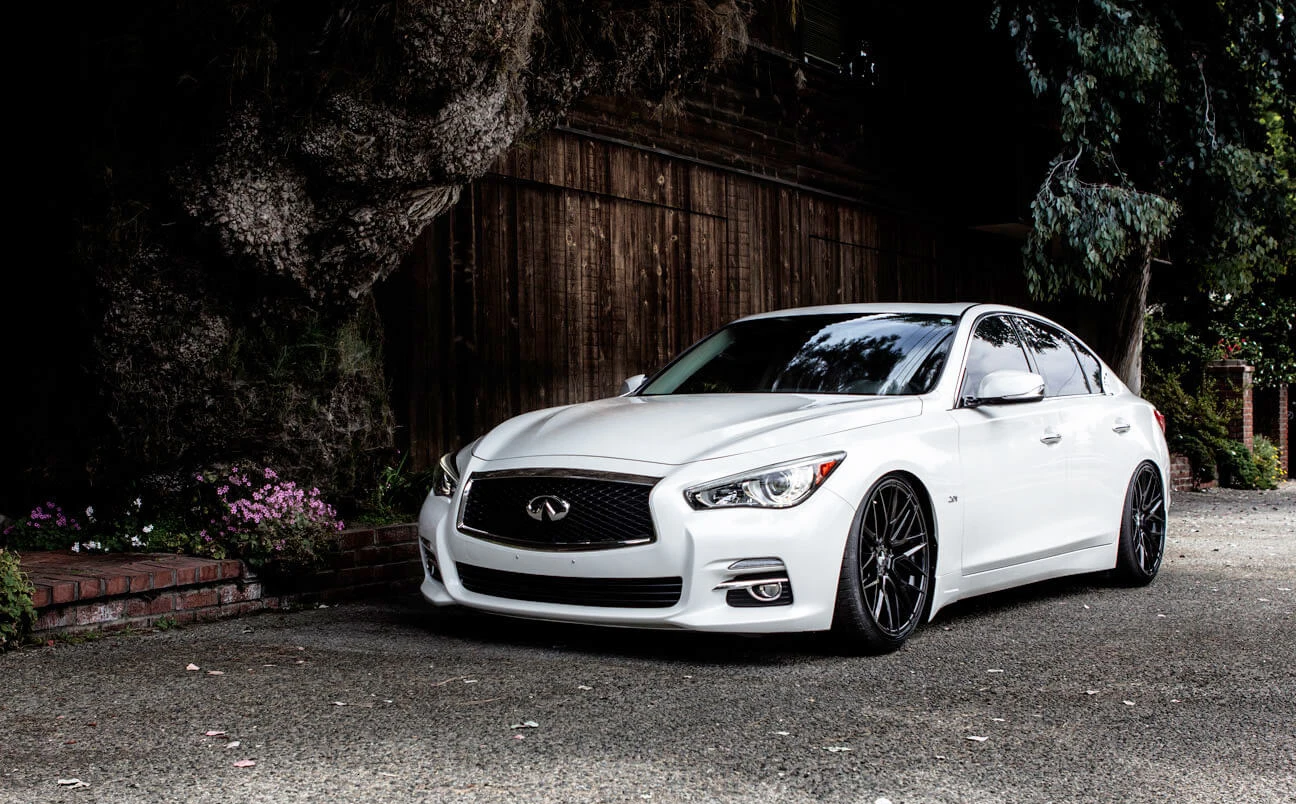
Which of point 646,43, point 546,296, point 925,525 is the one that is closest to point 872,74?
point 546,296

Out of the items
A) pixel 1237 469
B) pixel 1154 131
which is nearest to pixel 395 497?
pixel 1154 131

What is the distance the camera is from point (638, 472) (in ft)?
16.8

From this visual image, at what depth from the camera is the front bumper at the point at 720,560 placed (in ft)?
16.3

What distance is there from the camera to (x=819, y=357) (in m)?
6.38

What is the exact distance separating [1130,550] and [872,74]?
340 inches

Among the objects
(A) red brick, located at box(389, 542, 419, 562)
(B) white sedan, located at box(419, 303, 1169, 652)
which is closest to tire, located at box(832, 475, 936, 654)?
(B) white sedan, located at box(419, 303, 1169, 652)

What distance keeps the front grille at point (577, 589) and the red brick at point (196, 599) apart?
1.60 metres

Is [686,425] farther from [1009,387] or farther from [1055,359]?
[1055,359]

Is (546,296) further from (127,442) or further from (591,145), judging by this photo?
(127,442)

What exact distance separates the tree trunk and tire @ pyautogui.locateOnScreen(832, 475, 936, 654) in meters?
10.6

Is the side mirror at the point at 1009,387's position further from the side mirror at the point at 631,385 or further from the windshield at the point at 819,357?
the side mirror at the point at 631,385

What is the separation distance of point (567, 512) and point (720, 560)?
0.65m

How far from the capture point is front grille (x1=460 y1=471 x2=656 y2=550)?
508cm

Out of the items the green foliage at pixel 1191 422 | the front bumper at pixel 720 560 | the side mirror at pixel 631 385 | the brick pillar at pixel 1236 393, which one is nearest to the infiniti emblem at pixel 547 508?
the front bumper at pixel 720 560
